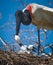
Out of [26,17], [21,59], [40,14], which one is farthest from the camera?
[40,14]

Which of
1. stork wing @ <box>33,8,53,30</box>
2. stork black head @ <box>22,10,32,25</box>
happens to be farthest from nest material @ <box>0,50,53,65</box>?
stork wing @ <box>33,8,53,30</box>

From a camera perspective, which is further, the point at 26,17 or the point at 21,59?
the point at 26,17

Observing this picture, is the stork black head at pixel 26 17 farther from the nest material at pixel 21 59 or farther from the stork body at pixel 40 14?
the nest material at pixel 21 59

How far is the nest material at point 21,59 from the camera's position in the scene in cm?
348

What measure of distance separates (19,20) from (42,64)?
2.06 feet

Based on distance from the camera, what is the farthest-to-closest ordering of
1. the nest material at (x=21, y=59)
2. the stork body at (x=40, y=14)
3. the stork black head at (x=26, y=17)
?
the stork body at (x=40, y=14), the stork black head at (x=26, y=17), the nest material at (x=21, y=59)

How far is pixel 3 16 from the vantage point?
21.7ft

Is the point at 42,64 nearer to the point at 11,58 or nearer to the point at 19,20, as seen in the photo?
the point at 11,58

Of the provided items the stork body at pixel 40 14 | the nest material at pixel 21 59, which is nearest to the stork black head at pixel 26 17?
the stork body at pixel 40 14

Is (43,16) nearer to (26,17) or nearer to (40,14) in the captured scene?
(40,14)

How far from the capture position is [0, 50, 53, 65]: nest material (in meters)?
3.48

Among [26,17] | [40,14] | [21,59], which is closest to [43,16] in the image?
[40,14]

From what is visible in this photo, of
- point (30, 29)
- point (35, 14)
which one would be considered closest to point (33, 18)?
point (35, 14)

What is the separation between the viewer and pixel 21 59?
3.58 metres
